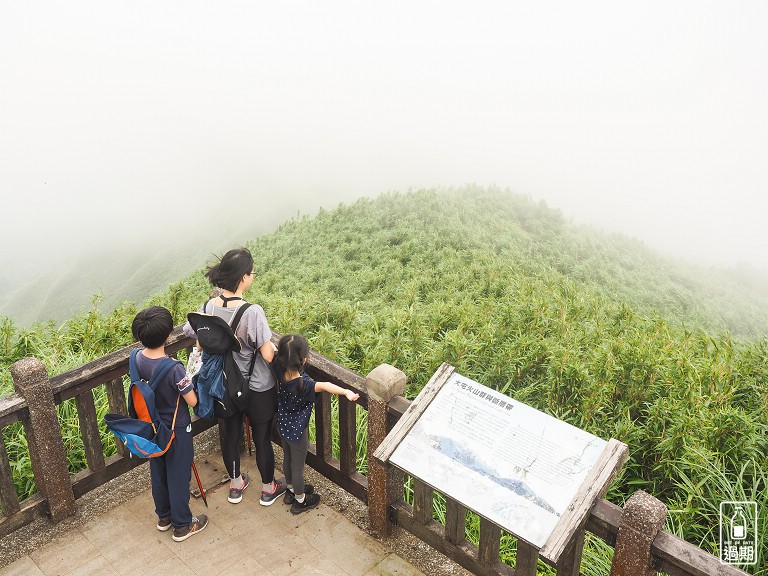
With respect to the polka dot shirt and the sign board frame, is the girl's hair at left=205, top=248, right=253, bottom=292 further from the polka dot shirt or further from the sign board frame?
the sign board frame

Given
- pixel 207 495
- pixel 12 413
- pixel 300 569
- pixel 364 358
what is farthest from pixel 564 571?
pixel 364 358

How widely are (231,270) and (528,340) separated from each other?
15.3 feet

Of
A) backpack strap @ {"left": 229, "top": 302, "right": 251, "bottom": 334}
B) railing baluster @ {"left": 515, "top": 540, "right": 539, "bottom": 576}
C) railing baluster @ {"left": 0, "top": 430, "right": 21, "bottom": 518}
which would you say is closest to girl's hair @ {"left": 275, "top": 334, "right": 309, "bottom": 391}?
backpack strap @ {"left": 229, "top": 302, "right": 251, "bottom": 334}

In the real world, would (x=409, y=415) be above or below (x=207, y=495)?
above

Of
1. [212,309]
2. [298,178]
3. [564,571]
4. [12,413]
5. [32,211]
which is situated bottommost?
[32,211]

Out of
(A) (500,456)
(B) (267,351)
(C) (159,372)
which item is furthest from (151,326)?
(A) (500,456)

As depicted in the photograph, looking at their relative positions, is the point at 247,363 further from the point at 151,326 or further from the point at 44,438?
the point at 44,438

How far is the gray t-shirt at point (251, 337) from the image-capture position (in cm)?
383

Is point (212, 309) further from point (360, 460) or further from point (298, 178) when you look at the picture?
point (298, 178)

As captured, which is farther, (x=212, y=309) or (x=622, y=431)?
(x=622, y=431)

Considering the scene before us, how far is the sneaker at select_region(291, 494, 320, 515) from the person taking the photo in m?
4.38

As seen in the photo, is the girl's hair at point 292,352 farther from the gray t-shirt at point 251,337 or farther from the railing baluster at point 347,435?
the railing baluster at point 347,435

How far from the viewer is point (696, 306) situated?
17.7 meters

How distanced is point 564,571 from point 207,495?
2.61 m
